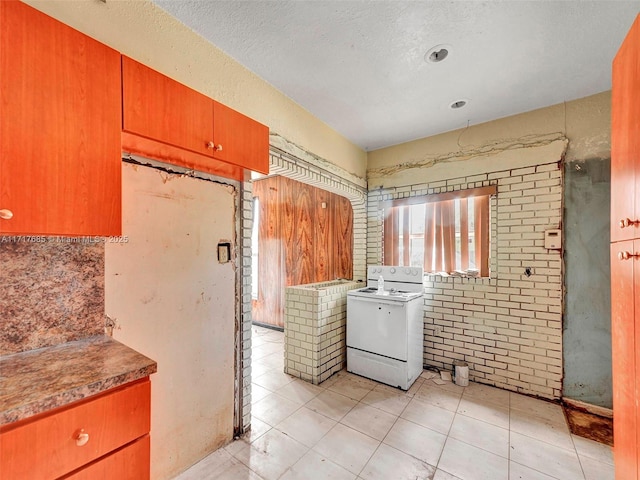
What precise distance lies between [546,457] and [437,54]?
2956 mm

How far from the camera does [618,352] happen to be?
120cm

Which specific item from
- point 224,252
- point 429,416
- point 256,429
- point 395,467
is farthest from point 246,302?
point 429,416

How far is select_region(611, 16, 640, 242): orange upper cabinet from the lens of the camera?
1.00 metres

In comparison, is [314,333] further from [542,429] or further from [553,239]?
[553,239]

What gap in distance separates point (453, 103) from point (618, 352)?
2.28m

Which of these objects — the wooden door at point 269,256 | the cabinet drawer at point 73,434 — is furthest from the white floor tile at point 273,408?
the wooden door at point 269,256

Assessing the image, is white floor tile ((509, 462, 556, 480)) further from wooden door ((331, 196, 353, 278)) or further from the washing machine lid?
wooden door ((331, 196, 353, 278))

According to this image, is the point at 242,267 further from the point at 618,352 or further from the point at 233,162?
the point at 618,352

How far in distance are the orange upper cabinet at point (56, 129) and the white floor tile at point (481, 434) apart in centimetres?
271

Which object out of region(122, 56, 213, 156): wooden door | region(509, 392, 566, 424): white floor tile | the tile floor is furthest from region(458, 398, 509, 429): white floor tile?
region(122, 56, 213, 156): wooden door

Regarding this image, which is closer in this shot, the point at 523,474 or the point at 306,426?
the point at 523,474

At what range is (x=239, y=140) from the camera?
1.73 m

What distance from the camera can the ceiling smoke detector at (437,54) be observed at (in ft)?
6.17

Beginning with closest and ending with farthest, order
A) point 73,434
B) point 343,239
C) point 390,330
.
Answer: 1. point 73,434
2. point 390,330
3. point 343,239
